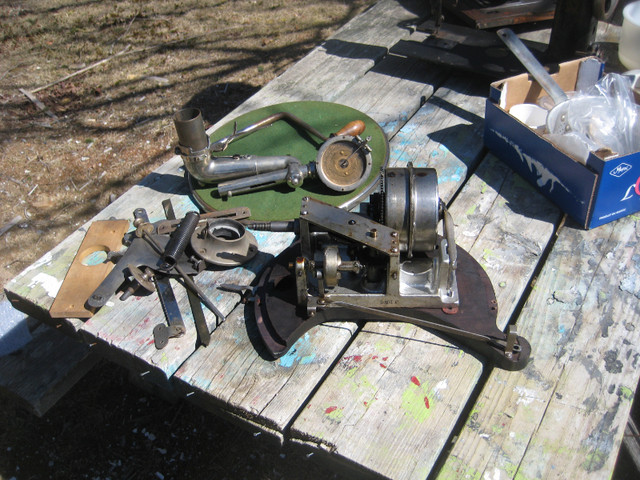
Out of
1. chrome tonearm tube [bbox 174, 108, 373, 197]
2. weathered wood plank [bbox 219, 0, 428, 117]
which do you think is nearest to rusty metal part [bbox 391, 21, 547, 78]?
weathered wood plank [bbox 219, 0, 428, 117]

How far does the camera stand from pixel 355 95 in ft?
9.36

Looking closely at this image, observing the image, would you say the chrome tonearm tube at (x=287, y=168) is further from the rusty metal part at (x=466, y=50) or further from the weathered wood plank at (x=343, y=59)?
the rusty metal part at (x=466, y=50)

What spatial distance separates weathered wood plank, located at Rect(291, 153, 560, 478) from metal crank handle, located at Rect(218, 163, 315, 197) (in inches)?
26.4

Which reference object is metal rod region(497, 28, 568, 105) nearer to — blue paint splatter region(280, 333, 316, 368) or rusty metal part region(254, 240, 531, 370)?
rusty metal part region(254, 240, 531, 370)

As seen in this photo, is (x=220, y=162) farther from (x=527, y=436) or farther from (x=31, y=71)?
(x=31, y=71)

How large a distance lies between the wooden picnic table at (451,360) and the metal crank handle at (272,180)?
7.4 inches

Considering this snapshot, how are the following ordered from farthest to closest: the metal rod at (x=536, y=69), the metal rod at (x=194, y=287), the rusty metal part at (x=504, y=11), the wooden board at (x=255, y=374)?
the rusty metal part at (x=504, y=11) → the metal rod at (x=536, y=69) → the metal rod at (x=194, y=287) → the wooden board at (x=255, y=374)

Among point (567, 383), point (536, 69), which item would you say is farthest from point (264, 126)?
point (567, 383)

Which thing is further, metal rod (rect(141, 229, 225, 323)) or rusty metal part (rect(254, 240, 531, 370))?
metal rod (rect(141, 229, 225, 323))

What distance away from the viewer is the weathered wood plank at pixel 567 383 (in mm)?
1517

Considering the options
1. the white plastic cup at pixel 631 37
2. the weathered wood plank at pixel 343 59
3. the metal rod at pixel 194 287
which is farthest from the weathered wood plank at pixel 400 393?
the white plastic cup at pixel 631 37

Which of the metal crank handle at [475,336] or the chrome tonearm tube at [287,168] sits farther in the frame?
the chrome tonearm tube at [287,168]

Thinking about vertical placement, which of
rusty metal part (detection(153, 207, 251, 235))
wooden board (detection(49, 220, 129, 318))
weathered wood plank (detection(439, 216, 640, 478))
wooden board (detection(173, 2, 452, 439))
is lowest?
weathered wood plank (detection(439, 216, 640, 478))

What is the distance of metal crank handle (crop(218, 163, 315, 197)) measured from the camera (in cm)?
221
